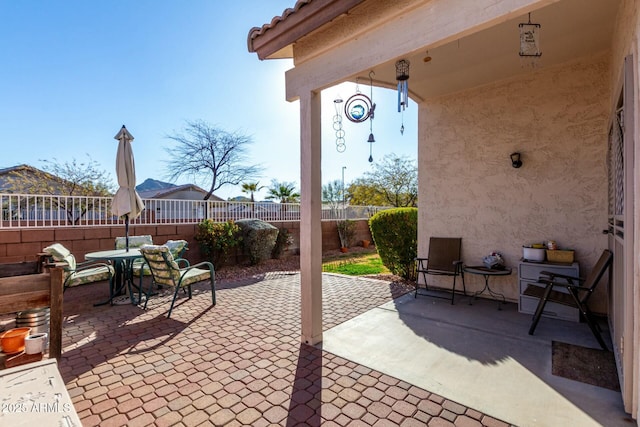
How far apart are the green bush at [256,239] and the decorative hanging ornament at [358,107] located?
5440 millimetres

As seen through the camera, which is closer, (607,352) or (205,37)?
(607,352)

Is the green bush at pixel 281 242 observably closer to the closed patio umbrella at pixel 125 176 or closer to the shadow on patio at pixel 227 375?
the closed patio umbrella at pixel 125 176

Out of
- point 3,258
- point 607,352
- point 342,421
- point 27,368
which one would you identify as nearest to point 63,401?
point 27,368

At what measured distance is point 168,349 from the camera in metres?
3.41

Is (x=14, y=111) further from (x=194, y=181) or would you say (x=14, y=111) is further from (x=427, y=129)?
(x=427, y=129)

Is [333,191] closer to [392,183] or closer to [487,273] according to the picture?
[392,183]

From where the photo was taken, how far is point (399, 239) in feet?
22.1

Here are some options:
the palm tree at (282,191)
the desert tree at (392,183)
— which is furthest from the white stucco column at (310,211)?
the palm tree at (282,191)

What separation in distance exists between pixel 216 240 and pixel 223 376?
564 centimetres

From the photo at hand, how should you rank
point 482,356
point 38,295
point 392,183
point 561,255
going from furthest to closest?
point 392,183
point 561,255
point 482,356
point 38,295

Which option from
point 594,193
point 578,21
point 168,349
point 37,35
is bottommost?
point 168,349

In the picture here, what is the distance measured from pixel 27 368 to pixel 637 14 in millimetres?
4162

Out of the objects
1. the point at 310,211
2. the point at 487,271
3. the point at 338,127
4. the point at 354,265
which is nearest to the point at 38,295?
the point at 310,211

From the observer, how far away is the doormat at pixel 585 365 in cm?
262
